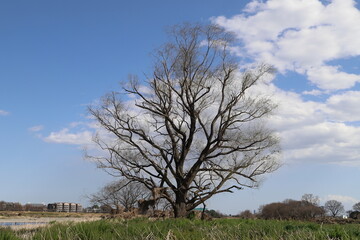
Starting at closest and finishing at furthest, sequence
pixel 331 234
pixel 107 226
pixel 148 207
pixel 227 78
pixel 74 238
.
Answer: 1. pixel 74 238
2. pixel 331 234
3. pixel 107 226
4. pixel 148 207
5. pixel 227 78

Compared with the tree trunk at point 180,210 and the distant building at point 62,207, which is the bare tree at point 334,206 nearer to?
the tree trunk at point 180,210

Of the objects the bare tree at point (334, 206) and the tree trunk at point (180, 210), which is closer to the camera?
the tree trunk at point (180, 210)

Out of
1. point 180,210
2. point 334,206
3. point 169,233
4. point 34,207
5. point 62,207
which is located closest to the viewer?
point 169,233

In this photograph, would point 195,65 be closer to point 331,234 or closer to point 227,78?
point 227,78

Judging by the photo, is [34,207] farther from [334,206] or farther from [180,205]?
[180,205]

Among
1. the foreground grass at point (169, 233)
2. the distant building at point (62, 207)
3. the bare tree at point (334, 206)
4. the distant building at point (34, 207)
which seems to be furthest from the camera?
the distant building at point (62, 207)

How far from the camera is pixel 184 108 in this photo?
26047 mm

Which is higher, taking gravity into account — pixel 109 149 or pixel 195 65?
pixel 195 65

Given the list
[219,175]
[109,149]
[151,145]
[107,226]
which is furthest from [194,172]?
[107,226]

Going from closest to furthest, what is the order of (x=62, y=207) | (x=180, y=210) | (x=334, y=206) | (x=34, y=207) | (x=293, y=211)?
(x=180, y=210) < (x=293, y=211) < (x=334, y=206) < (x=34, y=207) < (x=62, y=207)

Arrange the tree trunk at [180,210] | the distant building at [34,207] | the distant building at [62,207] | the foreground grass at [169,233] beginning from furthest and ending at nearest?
the distant building at [62,207] < the distant building at [34,207] < the tree trunk at [180,210] < the foreground grass at [169,233]

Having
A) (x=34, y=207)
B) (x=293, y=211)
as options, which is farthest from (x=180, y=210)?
(x=34, y=207)

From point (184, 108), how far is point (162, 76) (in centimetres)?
262

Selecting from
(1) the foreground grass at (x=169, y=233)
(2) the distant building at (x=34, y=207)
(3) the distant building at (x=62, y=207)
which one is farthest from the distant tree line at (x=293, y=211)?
(3) the distant building at (x=62, y=207)
